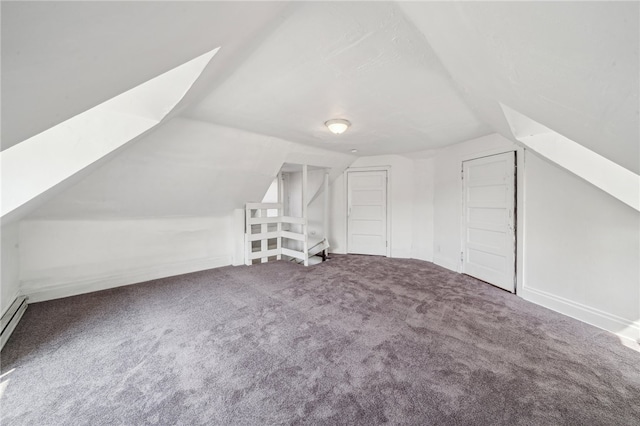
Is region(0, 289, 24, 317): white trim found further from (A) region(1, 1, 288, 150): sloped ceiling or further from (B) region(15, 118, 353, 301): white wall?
(A) region(1, 1, 288, 150): sloped ceiling

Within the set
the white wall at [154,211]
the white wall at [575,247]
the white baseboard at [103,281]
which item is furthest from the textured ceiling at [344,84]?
the white baseboard at [103,281]

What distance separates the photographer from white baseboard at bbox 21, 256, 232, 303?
270cm

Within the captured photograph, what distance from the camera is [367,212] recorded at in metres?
5.11

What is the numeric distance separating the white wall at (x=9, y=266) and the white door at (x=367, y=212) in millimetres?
4636

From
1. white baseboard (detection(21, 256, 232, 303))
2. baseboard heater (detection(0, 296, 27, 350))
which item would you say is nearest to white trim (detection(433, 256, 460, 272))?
white baseboard (detection(21, 256, 232, 303))

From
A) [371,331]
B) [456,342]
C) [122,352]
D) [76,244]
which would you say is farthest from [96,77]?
[76,244]

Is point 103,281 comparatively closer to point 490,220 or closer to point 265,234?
point 265,234

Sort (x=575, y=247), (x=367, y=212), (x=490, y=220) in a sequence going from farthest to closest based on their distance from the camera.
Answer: (x=367, y=212)
(x=490, y=220)
(x=575, y=247)

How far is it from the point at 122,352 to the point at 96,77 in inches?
74.7

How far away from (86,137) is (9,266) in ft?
5.74

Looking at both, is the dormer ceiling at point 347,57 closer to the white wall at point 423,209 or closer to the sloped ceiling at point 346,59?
the sloped ceiling at point 346,59

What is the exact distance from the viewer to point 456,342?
192 centimetres

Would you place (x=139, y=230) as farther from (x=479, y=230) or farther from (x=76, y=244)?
(x=479, y=230)

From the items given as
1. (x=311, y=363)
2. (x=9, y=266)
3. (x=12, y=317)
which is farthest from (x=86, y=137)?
(x=311, y=363)
